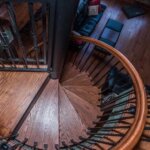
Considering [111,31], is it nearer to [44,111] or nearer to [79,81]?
[79,81]

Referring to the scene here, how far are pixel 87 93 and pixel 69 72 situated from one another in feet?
1.34

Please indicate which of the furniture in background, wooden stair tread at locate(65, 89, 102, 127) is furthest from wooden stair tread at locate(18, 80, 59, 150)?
the furniture in background

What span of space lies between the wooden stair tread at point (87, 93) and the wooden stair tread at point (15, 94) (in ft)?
2.24

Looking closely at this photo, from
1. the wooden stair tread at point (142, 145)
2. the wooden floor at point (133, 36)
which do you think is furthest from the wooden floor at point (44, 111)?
the wooden floor at point (133, 36)

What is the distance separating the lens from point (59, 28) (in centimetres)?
170

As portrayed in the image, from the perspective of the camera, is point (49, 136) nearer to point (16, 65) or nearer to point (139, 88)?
point (16, 65)

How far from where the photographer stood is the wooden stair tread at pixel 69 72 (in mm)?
2965

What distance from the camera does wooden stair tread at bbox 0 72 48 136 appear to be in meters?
1.94

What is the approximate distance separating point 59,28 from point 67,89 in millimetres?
1223

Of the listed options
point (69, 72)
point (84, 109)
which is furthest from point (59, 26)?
point (69, 72)

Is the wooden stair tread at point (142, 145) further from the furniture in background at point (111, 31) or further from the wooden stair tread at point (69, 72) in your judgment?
the furniture in background at point (111, 31)

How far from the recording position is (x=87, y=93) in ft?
9.42

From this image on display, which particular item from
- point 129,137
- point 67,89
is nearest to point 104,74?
point 67,89

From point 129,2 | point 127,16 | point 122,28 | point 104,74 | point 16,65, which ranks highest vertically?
point 129,2
